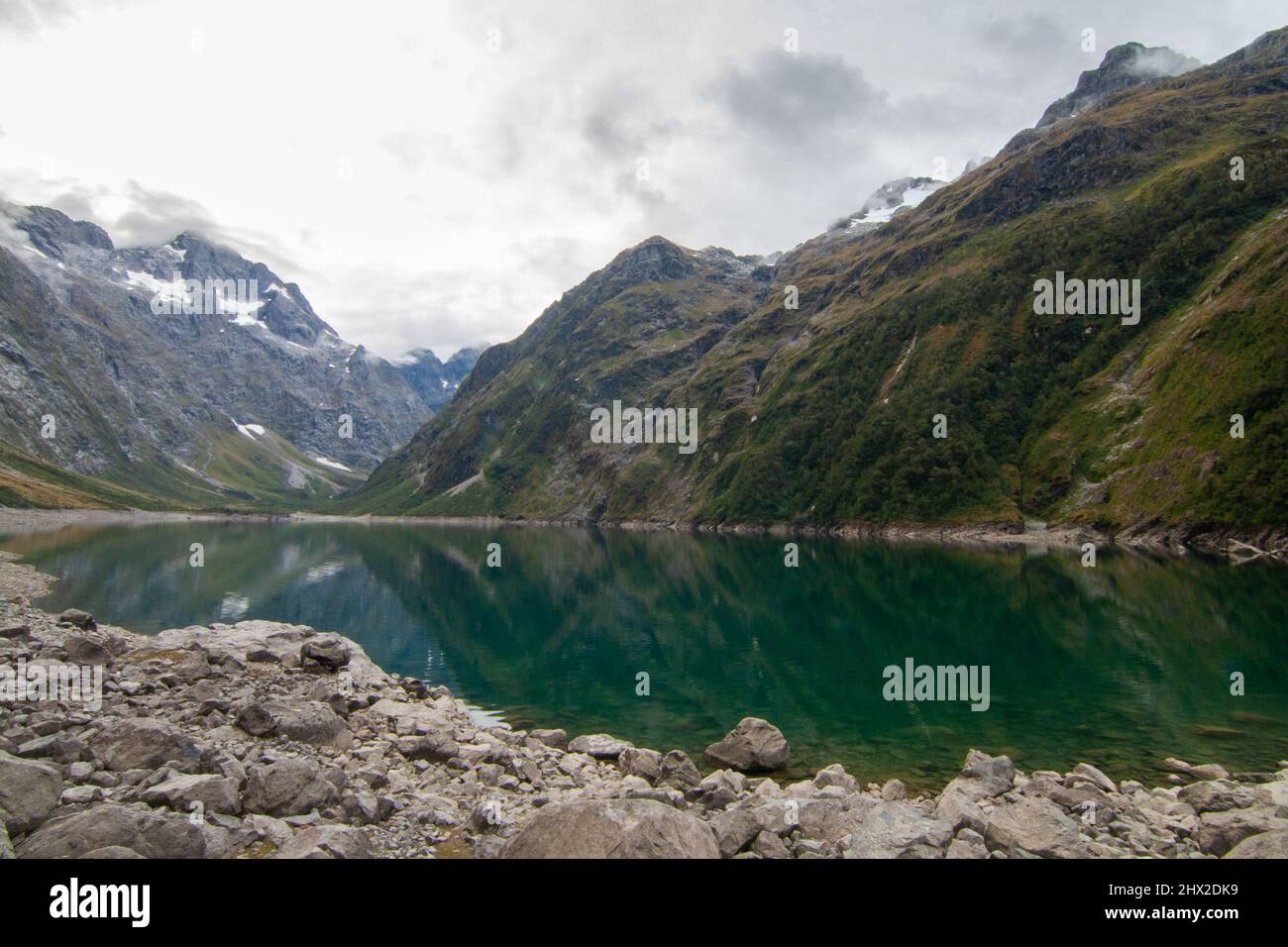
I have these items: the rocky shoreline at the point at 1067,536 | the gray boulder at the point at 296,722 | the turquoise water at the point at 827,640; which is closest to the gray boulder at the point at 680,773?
the turquoise water at the point at 827,640

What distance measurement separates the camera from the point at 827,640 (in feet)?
173

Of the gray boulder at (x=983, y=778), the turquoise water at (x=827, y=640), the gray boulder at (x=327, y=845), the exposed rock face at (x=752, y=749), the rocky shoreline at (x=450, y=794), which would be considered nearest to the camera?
the gray boulder at (x=327, y=845)

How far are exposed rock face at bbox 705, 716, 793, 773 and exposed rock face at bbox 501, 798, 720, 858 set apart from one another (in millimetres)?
12772

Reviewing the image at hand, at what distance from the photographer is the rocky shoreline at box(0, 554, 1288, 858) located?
44.3ft

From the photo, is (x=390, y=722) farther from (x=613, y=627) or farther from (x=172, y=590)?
(x=172, y=590)

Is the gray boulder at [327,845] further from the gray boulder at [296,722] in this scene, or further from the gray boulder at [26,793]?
the gray boulder at [296,722]

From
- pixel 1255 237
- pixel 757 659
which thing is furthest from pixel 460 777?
pixel 1255 237

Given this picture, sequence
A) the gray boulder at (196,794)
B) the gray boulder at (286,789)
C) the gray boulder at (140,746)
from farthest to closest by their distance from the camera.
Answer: the gray boulder at (140,746) < the gray boulder at (286,789) < the gray boulder at (196,794)

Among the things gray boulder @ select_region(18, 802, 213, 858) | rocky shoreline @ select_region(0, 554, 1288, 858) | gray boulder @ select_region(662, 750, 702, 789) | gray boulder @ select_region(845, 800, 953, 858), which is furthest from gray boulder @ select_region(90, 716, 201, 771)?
gray boulder @ select_region(845, 800, 953, 858)

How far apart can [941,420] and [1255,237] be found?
257ft

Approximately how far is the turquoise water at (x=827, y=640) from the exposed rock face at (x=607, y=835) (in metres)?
14.5

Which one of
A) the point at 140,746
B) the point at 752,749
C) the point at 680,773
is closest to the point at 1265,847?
the point at 752,749

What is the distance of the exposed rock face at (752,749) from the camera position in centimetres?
2645
